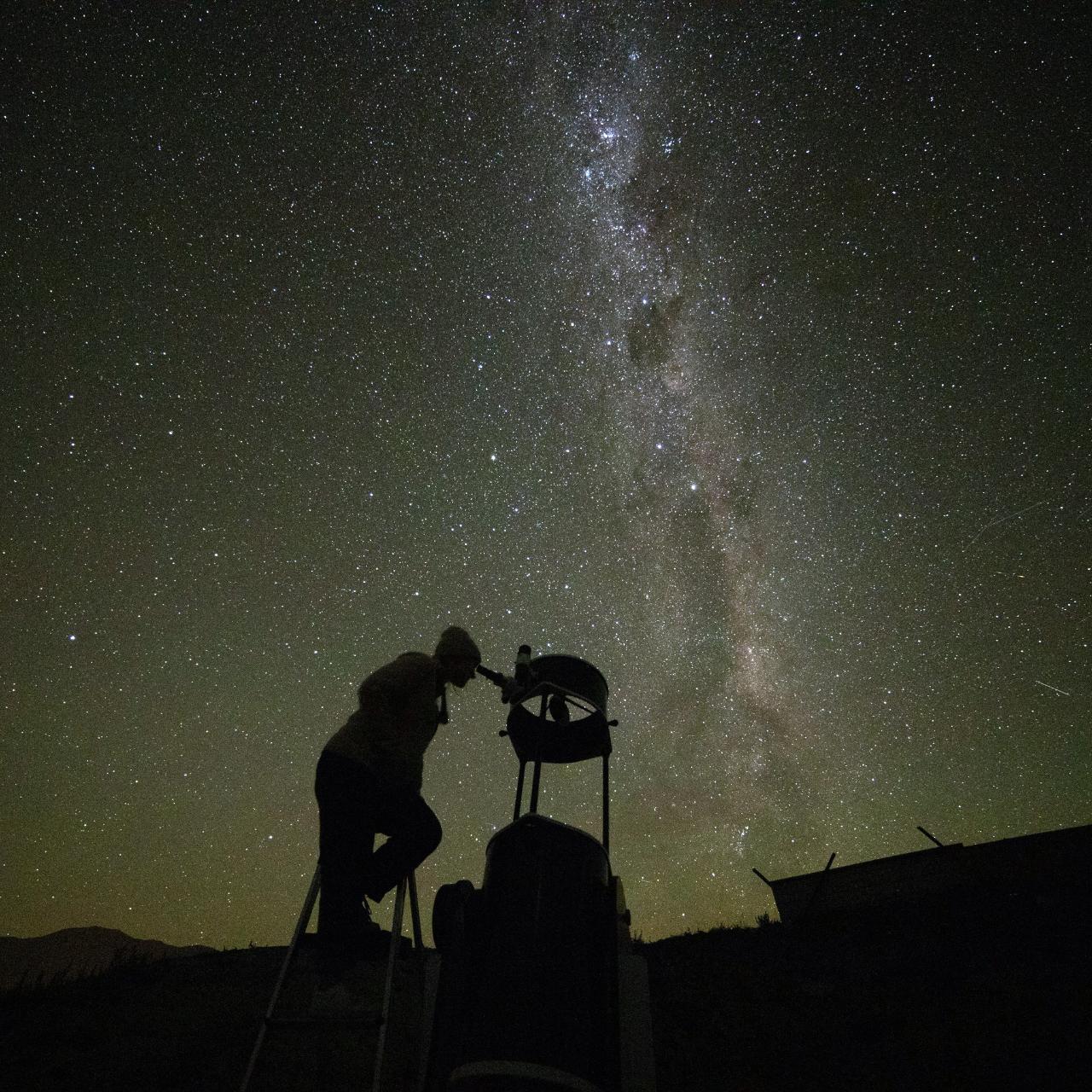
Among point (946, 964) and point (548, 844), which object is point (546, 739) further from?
point (946, 964)

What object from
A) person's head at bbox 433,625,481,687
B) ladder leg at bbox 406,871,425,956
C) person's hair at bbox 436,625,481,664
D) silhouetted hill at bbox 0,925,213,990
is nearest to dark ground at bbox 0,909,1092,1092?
ladder leg at bbox 406,871,425,956

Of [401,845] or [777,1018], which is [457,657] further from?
[777,1018]

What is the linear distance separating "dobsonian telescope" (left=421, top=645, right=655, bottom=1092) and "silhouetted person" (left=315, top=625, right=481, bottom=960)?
1.34 ft

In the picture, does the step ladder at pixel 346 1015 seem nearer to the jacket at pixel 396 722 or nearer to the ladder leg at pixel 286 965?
the ladder leg at pixel 286 965

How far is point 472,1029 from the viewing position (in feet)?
10.5

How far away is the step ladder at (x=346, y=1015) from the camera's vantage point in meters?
3.01

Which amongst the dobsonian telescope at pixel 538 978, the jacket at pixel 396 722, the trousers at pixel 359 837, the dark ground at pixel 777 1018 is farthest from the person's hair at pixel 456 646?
the dark ground at pixel 777 1018

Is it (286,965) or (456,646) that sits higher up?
(456,646)

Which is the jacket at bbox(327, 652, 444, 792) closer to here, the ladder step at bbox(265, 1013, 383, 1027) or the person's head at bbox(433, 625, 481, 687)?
the person's head at bbox(433, 625, 481, 687)

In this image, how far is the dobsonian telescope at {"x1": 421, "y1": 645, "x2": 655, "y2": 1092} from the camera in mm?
3053

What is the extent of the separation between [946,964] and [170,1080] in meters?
11.4

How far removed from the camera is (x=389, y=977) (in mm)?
3354

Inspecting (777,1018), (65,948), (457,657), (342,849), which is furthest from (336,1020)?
(65,948)

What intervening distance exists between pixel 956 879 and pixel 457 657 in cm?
1469
